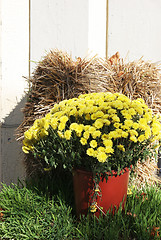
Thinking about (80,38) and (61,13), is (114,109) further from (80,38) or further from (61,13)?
(61,13)

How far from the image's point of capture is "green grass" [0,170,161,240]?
63.1 inches

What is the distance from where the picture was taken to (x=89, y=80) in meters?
2.15

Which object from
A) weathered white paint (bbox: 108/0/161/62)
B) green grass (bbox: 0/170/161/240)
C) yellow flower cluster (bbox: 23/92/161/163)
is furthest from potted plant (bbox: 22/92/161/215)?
weathered white paint (bbox: 108/0/161/62)

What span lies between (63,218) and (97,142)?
61 centimetres

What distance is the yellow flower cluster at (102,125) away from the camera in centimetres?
159

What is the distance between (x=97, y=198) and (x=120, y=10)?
7.61ft

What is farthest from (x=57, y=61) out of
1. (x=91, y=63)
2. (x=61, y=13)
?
(x=61, y=13)

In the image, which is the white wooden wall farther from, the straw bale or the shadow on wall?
the straw bale

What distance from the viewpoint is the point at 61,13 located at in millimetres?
2920

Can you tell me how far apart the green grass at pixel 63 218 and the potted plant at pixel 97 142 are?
0.11m

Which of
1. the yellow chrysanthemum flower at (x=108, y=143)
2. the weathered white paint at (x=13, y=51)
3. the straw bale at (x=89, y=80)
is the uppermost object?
the weathered white paint at (x=13, y=51)

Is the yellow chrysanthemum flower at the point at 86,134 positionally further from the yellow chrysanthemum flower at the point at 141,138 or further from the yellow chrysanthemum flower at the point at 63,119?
the yellow chrysanthemum flower at the point at 141,138

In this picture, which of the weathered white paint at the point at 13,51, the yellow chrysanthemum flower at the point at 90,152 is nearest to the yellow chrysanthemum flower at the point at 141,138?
the yellow chrysanthemum flower at the point at 90,152

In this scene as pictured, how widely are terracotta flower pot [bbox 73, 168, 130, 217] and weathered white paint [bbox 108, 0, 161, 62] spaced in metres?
1.76
